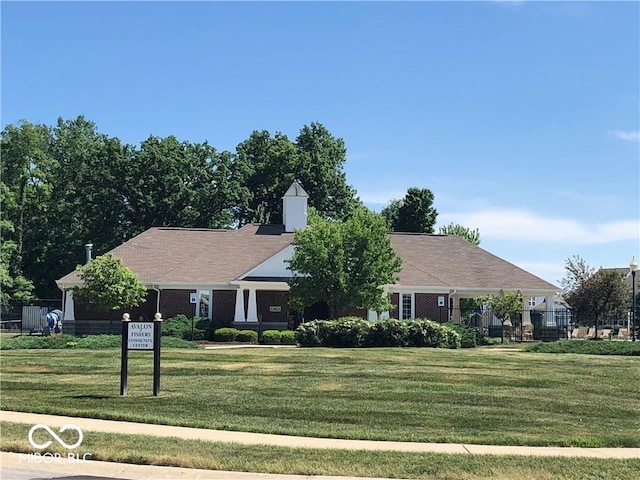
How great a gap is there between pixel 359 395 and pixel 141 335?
455 centimetres

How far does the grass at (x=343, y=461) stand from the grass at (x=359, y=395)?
126 centimetres

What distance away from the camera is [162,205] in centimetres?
5806

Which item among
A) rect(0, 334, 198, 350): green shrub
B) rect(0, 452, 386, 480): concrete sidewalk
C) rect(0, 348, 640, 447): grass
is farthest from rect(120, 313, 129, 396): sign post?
rect(0, 334, 198, 350): green shrub

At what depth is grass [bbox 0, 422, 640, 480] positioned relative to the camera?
362 inches

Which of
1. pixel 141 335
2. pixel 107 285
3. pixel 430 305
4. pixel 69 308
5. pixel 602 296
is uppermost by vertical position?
pixel 107 285

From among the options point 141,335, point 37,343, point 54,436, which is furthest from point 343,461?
point 37,343

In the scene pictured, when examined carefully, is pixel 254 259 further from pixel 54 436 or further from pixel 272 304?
pixel 54 436

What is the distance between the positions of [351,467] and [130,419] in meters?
4.72

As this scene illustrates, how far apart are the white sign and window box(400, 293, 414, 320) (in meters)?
25.0

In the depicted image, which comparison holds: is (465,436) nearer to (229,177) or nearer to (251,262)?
(251,262)

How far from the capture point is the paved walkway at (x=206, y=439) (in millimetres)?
9084

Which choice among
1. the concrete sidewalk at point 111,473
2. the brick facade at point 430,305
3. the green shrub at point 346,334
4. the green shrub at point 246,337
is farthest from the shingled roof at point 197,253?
the concrete sidewalk at point 111,473

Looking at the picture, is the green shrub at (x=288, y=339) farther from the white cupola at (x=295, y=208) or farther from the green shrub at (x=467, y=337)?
the white cupola at (x=295, y=208)

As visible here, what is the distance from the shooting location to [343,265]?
33.5 metres
